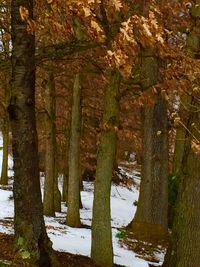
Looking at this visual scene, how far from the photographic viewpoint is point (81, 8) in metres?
5.23

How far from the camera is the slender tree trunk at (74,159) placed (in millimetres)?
15453

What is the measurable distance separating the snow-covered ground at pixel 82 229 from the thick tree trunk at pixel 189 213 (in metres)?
2.33

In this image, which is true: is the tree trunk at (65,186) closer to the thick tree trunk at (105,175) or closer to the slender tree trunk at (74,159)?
the slender tree trunk at (74,159)

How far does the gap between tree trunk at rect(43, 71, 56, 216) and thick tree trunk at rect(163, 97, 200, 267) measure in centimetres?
891

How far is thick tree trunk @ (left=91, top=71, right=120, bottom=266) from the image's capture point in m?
9.80

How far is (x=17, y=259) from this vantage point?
7.24 metres

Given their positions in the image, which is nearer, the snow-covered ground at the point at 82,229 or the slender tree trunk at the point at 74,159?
the snow-covered ground at the point at 82,229

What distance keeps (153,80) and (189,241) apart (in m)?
6.06

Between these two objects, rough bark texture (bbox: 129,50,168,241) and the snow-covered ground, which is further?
rough bark texture (bbox: 129,50,168,241)

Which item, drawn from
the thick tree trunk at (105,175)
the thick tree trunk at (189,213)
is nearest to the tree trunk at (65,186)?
the thick tree trunk at (105,175)

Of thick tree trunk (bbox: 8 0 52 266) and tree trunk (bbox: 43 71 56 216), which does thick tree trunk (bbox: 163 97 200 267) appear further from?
tree trunk (bbox: 43 71 56 216)

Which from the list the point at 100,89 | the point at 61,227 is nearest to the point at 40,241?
the point at 61,227

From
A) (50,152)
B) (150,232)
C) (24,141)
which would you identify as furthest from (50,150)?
(24,141)

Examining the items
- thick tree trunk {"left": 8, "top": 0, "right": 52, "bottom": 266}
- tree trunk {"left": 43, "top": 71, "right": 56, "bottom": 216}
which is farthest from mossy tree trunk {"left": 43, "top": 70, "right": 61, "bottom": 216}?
thick tree trunk {"left": 8, "top": 0, "right": 52, "bottom": 266}
